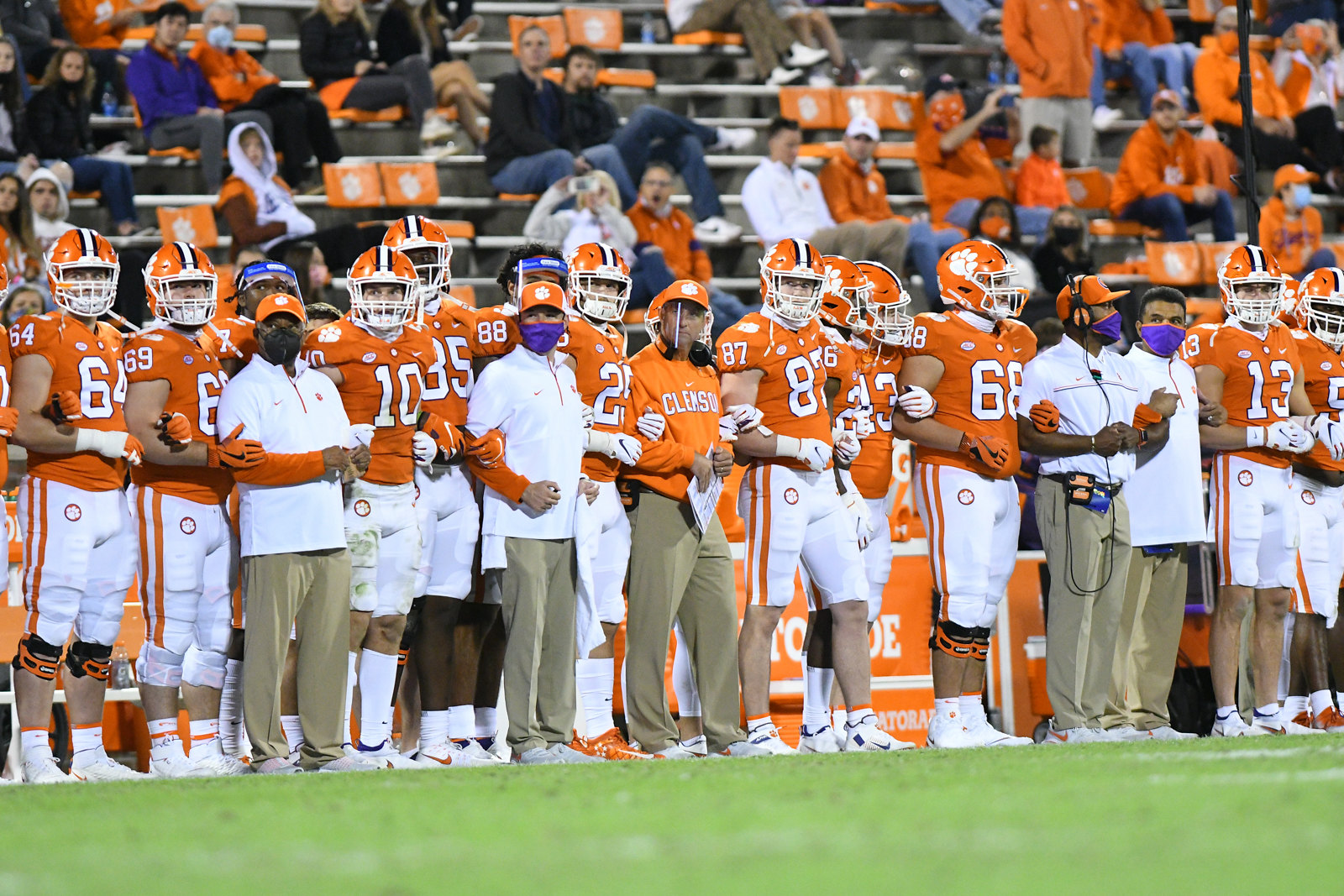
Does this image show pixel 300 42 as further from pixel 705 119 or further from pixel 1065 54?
pixel 1065 54

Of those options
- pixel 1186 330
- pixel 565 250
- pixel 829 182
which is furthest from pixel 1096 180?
pixel 1186 330

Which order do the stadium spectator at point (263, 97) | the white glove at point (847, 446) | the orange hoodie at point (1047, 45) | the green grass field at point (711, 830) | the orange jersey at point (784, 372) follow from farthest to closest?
the orange hoodie at point (1047, 45) → the stadium spectator at point (263, 97) → the white glove at point (847, 446) → the orange jersey at point (784, 372) → the green grass field at point (711, 830)

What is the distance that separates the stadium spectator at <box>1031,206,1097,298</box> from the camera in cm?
1280

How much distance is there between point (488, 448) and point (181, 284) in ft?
4.61

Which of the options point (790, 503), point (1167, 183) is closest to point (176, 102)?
point (790, 503)

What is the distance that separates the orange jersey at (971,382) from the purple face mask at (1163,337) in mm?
785

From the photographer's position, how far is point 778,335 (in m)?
7.43

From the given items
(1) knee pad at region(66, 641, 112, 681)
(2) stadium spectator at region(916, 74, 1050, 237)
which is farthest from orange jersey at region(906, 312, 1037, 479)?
(2) stadium spectator at region(916, 74, 1050, 237)

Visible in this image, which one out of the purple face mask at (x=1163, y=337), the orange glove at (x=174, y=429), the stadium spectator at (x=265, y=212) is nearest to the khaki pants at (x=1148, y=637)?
the purple face mask at (x=1163, y=337)

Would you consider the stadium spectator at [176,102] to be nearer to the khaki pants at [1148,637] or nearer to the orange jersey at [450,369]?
the orange jersey at [450,369]

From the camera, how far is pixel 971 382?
7543mm

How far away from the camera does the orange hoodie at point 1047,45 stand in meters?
14.3

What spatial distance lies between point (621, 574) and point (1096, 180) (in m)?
9.04

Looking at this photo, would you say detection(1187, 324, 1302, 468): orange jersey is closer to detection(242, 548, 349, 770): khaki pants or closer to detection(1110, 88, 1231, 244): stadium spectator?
detection(242, 548, 349, 770): khaki pants
